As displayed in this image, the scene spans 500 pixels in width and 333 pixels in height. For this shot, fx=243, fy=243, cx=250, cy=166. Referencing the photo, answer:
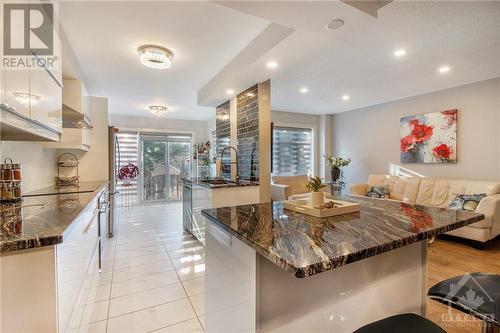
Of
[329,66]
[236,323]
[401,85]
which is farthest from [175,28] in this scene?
[401,85]

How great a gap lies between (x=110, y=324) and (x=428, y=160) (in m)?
5.24

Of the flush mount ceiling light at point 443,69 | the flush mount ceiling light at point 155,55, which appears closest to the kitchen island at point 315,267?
the flush mount ceiling light at point 155,55

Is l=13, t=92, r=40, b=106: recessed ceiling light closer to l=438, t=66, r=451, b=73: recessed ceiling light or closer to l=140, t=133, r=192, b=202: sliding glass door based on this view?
l=438, t=66, r=451, b=73: recessed ceiling light

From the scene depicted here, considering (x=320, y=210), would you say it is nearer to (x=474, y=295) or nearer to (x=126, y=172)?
(x=474, y=295)

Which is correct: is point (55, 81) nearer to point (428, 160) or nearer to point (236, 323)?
point (236, 323)

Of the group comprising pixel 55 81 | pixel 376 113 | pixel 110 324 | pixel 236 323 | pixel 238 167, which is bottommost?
pixel 110 324

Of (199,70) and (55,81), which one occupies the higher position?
(199,70)

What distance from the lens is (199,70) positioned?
11.7 ft

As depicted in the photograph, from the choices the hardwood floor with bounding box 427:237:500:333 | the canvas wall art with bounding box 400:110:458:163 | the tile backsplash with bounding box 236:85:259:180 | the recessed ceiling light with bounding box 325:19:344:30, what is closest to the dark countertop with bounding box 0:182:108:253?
the recessed ceiling light with bounding box 325:19:344:30

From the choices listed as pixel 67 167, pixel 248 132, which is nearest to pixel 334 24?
pixel 248 132

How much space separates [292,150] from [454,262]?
4.06 m

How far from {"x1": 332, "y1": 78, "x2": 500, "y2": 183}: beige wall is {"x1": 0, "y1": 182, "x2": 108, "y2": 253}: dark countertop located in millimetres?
5265

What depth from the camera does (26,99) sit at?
142 cm

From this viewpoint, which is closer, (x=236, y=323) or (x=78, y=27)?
(x=236, y=323)
